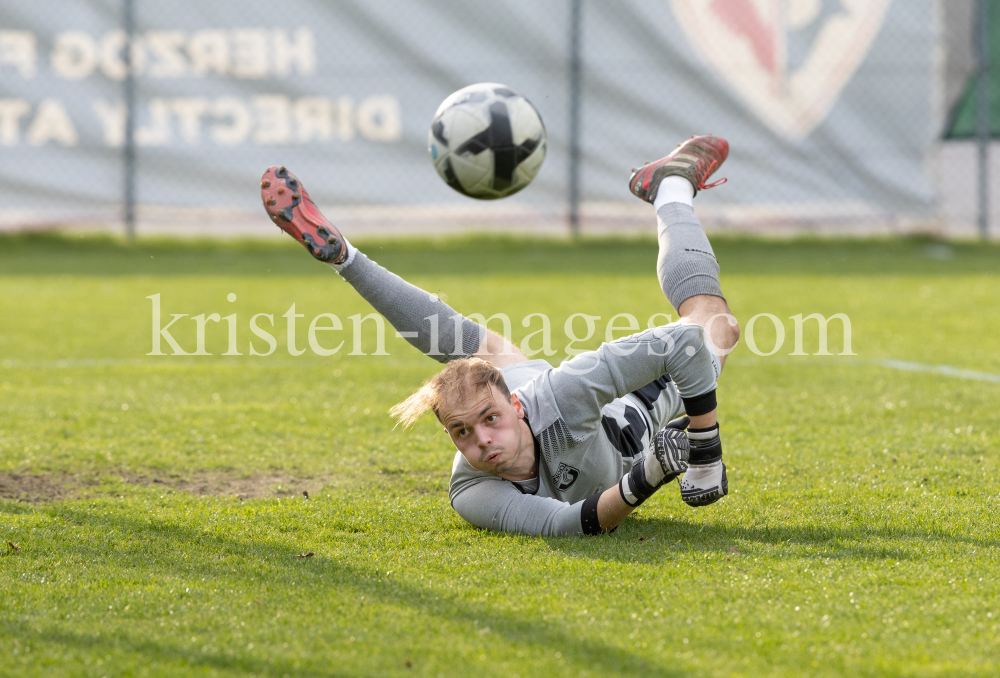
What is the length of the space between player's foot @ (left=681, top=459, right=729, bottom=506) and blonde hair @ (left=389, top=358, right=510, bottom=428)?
53 centimetres

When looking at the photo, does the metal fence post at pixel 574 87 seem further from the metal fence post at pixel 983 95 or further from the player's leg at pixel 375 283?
the player's leg at pixel 375 283

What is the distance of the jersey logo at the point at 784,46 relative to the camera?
9852mm

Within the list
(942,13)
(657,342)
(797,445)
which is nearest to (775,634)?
(657,342)

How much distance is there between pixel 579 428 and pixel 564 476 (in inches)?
7.0

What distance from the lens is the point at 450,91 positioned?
987 cm

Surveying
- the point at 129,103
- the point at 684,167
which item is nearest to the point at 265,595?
the point at 684,167

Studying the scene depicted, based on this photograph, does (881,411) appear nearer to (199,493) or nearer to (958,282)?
(199,493)

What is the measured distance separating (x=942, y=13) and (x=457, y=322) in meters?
8.45

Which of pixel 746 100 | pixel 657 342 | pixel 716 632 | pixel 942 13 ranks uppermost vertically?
pixel 942 13

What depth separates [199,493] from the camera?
10.7 ft

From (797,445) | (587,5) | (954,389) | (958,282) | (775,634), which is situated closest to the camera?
(775,634)

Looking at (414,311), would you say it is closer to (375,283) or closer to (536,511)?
(375,283)

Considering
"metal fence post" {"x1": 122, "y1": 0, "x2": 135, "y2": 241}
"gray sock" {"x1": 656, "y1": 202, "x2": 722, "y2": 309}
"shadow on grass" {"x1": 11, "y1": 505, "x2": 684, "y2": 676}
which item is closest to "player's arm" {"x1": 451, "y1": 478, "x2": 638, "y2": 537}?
"shadow on grass" {"x1": 11, "y1": 505, "x2": 684, "y2": 676}

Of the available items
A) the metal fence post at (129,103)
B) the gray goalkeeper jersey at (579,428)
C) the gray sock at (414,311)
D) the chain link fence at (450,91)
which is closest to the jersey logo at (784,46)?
the chain link fence at (450,91)
